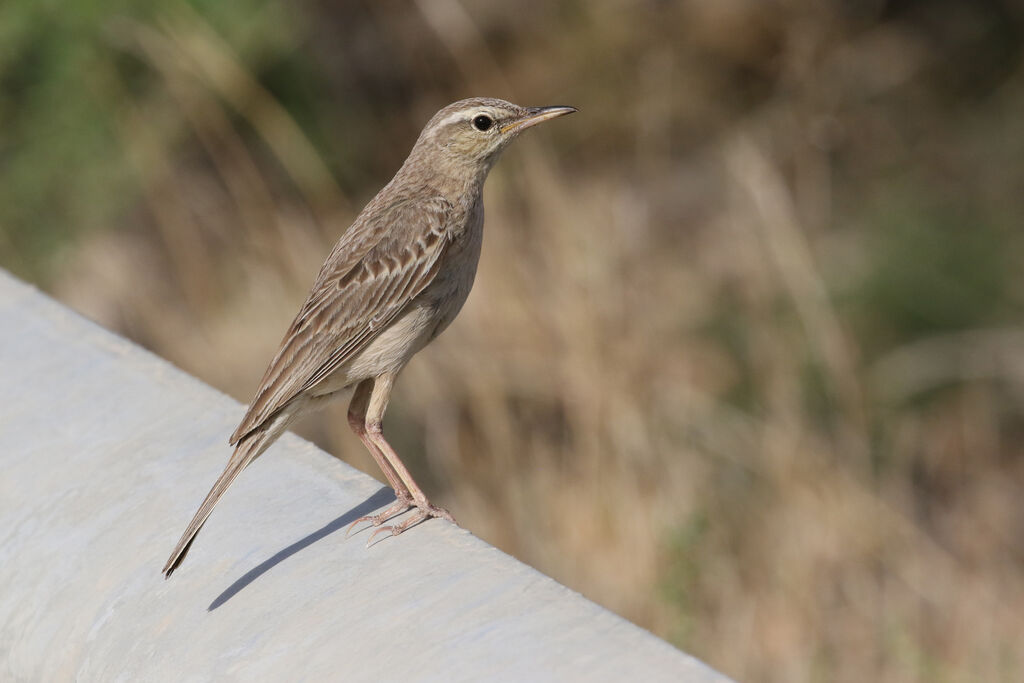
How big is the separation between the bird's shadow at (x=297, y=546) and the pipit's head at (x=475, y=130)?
1.58m

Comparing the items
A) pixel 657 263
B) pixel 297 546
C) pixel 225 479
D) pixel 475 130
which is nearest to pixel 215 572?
pixel 297 546

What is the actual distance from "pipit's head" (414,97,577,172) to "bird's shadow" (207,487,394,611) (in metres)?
1.58

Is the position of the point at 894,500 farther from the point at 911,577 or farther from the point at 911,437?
the point at 911,437

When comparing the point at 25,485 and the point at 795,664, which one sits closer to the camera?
the point at 25,485

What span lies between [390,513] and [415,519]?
0.09m

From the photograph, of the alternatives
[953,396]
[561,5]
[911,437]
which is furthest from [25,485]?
[561,5]

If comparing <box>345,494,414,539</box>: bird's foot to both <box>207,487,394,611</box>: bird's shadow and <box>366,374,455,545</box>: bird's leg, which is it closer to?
<box>207,487,394,611</box>: bird's shadow

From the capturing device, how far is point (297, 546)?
3160 millimetres

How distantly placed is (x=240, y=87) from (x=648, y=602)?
370cm

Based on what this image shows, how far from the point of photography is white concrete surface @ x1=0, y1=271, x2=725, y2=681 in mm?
2570

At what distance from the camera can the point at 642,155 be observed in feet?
33.1

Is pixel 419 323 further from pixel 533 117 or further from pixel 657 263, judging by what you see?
pixel 657 263

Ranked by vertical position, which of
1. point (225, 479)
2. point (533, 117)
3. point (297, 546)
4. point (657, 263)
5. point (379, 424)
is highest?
point (533, 117)

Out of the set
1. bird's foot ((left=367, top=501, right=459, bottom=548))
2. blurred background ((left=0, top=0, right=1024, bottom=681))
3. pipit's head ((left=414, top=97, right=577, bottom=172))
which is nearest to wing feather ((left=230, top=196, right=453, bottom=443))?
pipit's head ((left=414, top=97, right=577, bottom=172))
